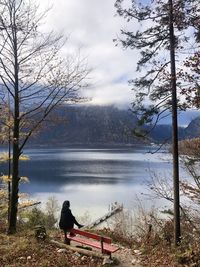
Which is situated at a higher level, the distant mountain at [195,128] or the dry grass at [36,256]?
the distant mountain at [195,128]

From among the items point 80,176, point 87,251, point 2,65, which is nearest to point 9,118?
point 2,65

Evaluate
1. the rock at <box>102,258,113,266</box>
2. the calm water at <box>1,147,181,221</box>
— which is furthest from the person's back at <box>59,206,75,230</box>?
the calm water at <box>1,147,181,221</box>

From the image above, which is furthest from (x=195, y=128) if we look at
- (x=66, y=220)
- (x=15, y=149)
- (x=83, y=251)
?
(x=83, y=251)

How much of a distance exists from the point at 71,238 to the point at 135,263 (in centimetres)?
233

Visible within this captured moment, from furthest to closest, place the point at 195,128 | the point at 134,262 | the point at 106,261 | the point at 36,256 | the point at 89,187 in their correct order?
the point at 89,187, the point at 195,128, the point at 134,262, the point at 36,256, the point at 106,261

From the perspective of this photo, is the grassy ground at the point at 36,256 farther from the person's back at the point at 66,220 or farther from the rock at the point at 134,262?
the rock at the point at 134,262

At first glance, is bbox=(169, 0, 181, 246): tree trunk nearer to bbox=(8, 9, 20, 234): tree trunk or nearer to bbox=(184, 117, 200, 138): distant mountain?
bbox=(8, 9, 20, 234): tree trunk

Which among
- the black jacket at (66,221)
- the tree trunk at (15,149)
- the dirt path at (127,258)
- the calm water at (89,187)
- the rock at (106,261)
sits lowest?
the calm water at (89,187)

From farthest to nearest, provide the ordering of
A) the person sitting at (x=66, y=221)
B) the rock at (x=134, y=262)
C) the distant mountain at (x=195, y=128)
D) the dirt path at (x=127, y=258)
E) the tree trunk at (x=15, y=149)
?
the distant mountain at (x=195, y=128), the tree trunk at (x=15, y=149), the person sitting at (x=66, y=221), the rock at (x=134, y=262), the dirt path at (x=127, y=258)

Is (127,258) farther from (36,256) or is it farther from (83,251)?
(36,256)

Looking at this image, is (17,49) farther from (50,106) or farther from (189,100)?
(189,100)

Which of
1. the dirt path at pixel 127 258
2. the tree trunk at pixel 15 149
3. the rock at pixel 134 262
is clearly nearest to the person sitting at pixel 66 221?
the dirt path at pixel 127 258

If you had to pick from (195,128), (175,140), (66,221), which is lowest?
(66,221)

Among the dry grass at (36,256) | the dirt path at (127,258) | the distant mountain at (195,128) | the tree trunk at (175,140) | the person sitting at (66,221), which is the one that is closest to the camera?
the dry grass at (36,256)
